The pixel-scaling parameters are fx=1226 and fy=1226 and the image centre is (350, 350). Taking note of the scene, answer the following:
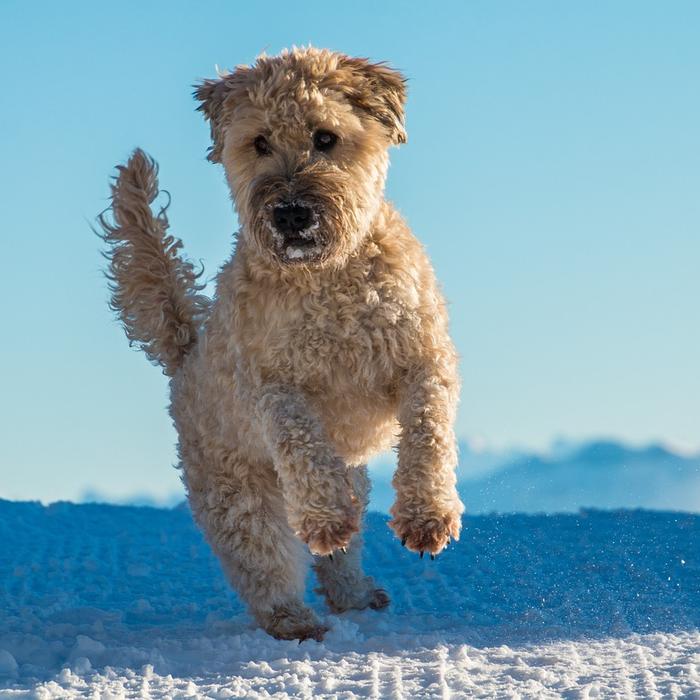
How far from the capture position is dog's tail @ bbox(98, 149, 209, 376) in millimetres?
6645

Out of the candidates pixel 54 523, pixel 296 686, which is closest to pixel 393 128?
pixel 296 686

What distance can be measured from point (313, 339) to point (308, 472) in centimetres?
63

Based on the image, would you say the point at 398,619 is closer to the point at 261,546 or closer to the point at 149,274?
the point at 261,546

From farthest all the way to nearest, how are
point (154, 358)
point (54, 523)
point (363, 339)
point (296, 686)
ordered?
point (54, 523) < point (154, 358) < point (363, 339) < point (296, 686)

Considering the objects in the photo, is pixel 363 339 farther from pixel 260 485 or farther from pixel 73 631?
pixel 73 631

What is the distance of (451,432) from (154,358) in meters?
2.10

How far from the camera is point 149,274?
670 centimetres

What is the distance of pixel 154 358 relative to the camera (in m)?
6.72

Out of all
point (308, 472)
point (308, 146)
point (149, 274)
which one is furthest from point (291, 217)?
point (149, 274)

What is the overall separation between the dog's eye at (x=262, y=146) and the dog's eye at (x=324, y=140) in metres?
0.20

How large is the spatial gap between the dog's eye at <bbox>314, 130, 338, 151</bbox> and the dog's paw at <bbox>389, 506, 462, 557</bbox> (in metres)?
1.56

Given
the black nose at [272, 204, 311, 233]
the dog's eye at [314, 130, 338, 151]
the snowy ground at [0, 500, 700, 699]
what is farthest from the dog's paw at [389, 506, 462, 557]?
the dog's eye at [314, 130, 338, 151]

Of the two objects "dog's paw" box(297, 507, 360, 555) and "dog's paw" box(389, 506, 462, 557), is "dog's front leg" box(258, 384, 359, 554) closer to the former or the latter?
"dog's paw" box(297, 507, 360, 555)

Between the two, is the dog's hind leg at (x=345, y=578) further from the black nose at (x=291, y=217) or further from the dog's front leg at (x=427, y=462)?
the black nose at (x=291, y=217)
